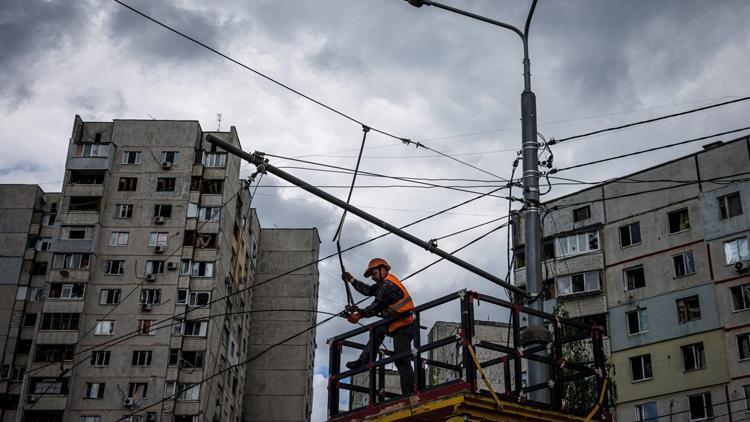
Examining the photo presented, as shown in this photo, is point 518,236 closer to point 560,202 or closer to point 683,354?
point 560,202

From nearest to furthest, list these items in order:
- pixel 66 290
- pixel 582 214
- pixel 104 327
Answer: pixel 582 214
pixel 104 327
pixel 66 290

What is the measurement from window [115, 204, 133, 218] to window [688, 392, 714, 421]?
162 ft

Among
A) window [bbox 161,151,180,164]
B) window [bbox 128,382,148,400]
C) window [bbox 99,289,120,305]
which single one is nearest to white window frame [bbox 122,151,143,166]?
window [bbox 161,151,180,164]

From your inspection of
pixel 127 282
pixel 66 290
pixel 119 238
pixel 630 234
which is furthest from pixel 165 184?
pixel 630 234

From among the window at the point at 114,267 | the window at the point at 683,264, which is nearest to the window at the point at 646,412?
the window at the point at 683,264

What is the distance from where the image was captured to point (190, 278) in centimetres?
7694

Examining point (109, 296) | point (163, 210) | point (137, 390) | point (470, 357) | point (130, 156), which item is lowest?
point (470, 357)

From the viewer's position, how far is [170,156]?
80.7 m

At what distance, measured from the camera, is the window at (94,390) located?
72.3 m

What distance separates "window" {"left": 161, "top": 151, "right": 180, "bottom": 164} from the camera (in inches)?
3167

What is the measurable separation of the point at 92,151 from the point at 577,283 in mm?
45704

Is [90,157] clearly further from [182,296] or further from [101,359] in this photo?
[101,359]

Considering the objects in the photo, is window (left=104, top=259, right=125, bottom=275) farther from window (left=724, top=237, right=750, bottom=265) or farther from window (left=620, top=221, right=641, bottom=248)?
window (left=724, top=237, right=750, bottom=265)

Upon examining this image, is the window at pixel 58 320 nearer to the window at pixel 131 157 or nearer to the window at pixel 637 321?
the window at pixel 131 157
